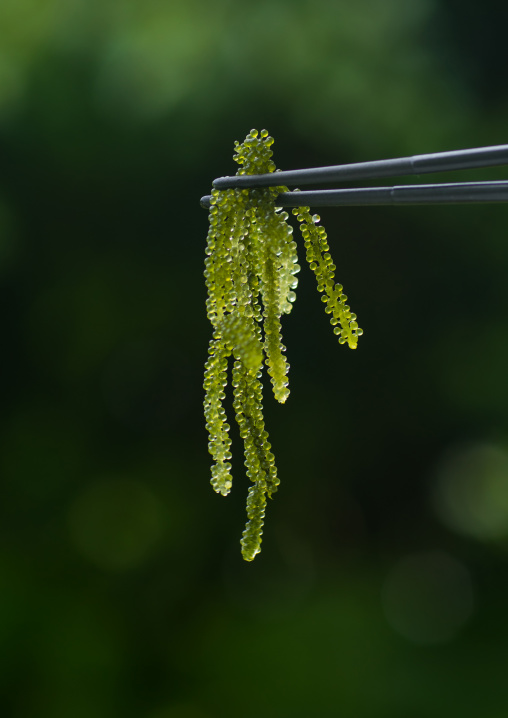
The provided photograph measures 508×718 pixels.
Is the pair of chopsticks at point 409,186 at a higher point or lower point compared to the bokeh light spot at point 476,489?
higher

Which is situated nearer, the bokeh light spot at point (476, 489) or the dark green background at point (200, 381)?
the dark green background at point (200, 381)

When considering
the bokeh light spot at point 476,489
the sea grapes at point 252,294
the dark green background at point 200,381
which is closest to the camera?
the sea grapes at point 252,294

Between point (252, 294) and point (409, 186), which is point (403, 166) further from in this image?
point (252, 294)

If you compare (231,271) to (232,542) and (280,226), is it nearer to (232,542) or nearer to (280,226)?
(280,226)

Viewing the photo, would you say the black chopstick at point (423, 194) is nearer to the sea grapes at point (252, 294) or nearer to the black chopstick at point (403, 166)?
the black chopstick at point (403, 166)

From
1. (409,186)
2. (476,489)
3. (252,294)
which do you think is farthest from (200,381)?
(409,186)

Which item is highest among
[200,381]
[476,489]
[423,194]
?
[200,381]

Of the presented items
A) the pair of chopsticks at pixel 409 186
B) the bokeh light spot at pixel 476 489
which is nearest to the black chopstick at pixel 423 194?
the pair of chopsticks at pixel 409 186
